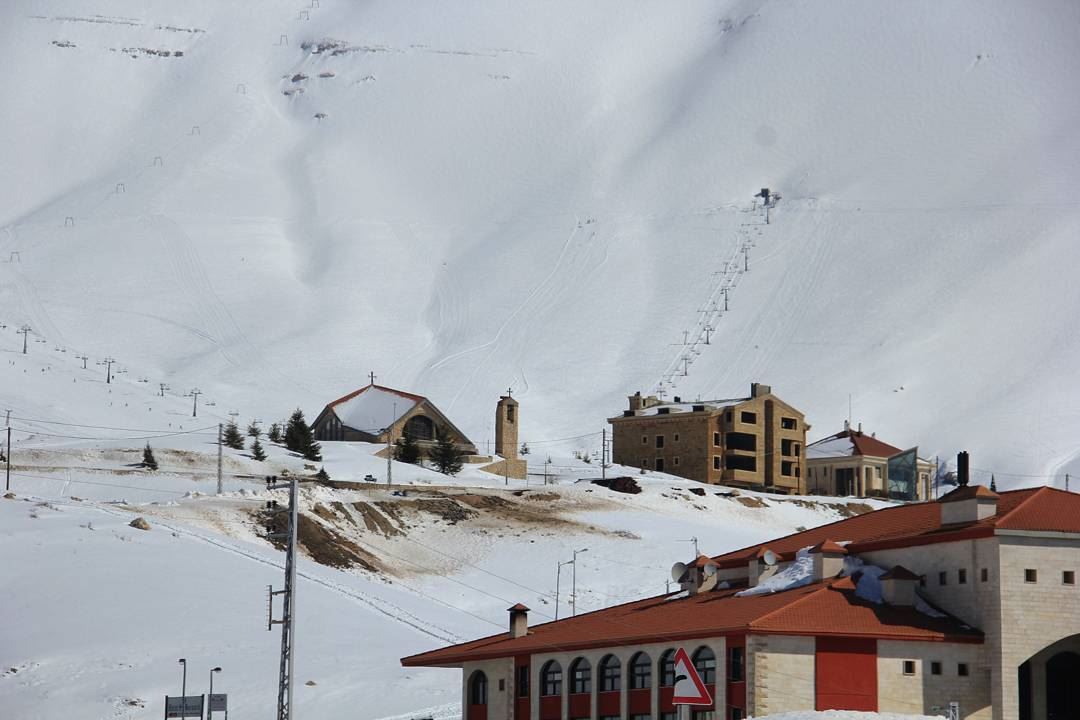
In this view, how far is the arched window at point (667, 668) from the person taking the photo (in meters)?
55.6

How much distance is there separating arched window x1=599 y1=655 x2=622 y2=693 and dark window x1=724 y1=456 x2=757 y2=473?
350 feet

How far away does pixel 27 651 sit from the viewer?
77.4 m

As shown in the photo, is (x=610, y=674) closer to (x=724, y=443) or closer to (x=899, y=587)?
(x=899, y=587)

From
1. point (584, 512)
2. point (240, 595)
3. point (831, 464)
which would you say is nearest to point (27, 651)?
point (240, 595)

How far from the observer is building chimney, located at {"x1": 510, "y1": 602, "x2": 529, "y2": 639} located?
66.3m

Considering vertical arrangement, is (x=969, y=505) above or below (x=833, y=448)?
below

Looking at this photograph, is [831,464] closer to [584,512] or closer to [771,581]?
[584,512]

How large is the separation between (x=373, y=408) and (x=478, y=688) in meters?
103

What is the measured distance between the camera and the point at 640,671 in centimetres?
5762

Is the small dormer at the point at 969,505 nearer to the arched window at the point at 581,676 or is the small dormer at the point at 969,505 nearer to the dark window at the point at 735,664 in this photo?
the dark window at the point at 735,664

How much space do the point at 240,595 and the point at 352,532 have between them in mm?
27563

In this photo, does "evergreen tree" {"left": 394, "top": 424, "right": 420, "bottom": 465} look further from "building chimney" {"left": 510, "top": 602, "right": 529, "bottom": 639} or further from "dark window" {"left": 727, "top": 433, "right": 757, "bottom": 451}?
"building chimney" {"left": 510, "top": 602, "right": 529, "bottom": 639}

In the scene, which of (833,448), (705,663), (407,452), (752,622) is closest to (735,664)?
(752,622)

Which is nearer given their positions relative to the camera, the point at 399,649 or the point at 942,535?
the point at 942,535
